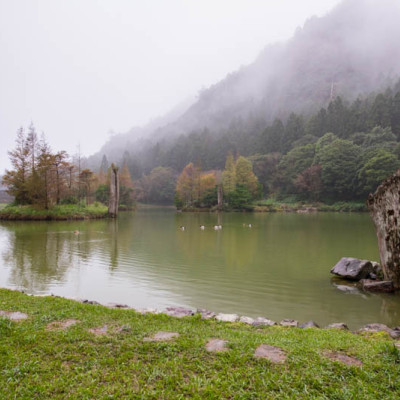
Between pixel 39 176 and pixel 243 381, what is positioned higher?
pixel 39 176

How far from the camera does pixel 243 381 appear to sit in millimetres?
2713

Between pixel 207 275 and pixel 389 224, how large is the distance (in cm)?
506

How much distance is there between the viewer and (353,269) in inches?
326

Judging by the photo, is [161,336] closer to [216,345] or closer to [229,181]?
[216,345]

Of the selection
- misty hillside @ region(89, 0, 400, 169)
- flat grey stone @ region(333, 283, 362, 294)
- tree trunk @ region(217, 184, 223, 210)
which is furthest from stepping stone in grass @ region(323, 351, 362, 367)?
misty hillside @ region(89, 0, 400, 169)

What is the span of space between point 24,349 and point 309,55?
527 feet

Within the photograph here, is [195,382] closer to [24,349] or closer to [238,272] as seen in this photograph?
[24,349]

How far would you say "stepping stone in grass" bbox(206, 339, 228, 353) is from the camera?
3379 mm

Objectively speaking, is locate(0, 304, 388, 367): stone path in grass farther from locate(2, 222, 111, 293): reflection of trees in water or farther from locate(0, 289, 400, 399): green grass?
locate(2, 222, 111, 293): reflection of trees in water

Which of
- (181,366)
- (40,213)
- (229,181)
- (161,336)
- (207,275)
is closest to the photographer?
(181,366)

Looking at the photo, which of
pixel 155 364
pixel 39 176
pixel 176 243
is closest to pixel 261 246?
pixel 176 243

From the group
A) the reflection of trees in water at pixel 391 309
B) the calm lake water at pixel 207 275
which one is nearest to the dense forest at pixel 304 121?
the calm lake water at pixel 207 275

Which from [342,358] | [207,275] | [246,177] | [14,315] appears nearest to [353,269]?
[207,275]

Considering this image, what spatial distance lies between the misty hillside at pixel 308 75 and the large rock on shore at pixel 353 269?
8933 centimetres
